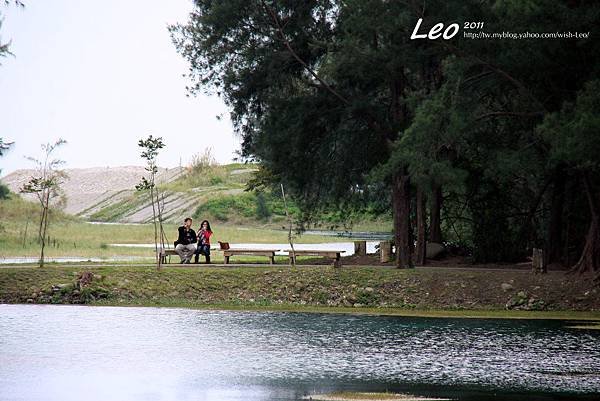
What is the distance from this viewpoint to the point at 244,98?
40250 millimetres

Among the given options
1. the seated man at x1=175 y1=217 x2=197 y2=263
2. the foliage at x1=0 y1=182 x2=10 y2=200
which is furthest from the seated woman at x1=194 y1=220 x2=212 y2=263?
the foliage at x1=0 y1=182 x2=10 y2=200

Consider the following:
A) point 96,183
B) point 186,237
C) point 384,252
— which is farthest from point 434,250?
point 96,183

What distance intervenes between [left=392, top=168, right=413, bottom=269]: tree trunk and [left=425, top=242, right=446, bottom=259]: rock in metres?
0.73

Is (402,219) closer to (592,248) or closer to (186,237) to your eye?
(592,248)

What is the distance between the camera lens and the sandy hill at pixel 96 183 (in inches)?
4112

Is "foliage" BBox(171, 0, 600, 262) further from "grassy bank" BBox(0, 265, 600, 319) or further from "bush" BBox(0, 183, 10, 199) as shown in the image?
"bush" BBox(0, 183, 10, 199)

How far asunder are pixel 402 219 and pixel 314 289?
16.6 feet

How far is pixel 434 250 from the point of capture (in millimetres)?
38219

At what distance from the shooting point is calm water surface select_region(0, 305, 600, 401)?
17562 mm

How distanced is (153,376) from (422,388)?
4.72m

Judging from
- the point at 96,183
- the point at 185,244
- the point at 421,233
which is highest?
the point at 96,183

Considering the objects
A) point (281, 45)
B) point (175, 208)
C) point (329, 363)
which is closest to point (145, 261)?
point (281, 45)

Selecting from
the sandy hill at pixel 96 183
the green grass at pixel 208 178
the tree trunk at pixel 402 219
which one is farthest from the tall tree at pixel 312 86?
the sandy hill at pixel 96 183

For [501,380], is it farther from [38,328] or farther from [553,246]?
[553,246]
